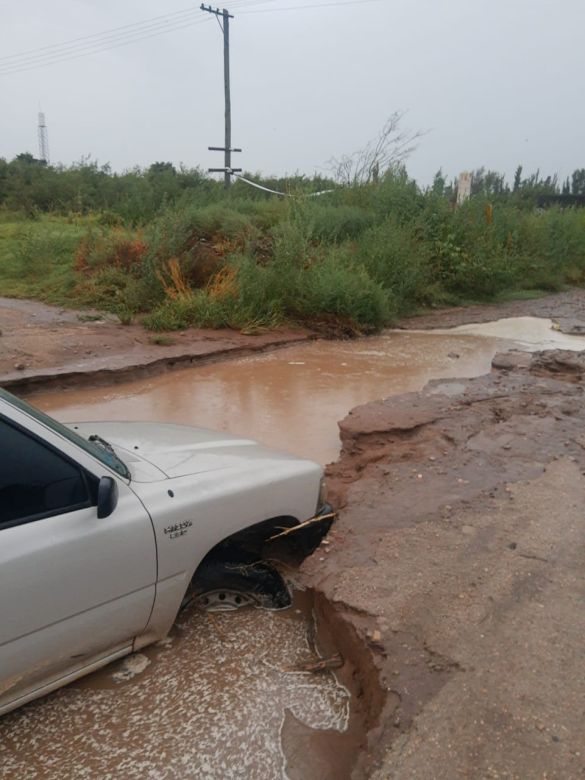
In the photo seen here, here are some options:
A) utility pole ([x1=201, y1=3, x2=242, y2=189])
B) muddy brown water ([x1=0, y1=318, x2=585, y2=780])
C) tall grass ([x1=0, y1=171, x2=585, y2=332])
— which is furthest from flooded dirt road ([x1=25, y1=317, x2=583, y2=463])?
utility pole ([x1=201, y1=3, x2=242, y2=189])

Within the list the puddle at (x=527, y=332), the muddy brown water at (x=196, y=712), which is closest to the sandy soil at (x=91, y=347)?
the puddle at (x=527, y=332)

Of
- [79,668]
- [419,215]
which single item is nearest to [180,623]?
[79,668]

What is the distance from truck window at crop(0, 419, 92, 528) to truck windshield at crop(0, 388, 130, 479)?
14 cm

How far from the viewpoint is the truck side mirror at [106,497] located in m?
2.29

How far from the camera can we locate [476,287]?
15969 millimetres

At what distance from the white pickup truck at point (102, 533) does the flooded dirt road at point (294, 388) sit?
2.80 m

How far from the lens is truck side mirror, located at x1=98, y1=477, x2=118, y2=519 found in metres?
2.29

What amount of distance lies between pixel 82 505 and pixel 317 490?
135 cm

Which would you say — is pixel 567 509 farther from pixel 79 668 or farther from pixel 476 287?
pixel 476 287

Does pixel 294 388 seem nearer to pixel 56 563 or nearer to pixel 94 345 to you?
pixel 94 345

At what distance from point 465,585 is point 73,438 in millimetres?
1926

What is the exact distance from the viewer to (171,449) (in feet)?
10.1

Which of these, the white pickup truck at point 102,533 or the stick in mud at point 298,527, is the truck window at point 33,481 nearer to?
the white pickup truck at point 102,533

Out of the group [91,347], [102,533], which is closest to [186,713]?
[102,533]
